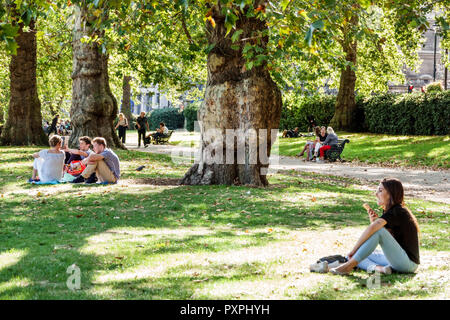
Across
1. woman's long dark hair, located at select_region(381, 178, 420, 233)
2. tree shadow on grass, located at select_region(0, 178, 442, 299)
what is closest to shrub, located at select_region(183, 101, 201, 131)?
tree shadow on grass, located at select_region(0, 178, 442, 299)

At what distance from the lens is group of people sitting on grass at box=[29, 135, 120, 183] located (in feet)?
44.2

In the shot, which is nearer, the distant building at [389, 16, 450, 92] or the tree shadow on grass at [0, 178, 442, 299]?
the tree shadow on grass at [0, 178, 442, 299]

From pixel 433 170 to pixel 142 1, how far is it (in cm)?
1265

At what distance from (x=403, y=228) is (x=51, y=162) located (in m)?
9.34

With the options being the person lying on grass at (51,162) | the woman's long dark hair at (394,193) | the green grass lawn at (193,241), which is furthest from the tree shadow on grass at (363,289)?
the person lying on grass at (51,162)

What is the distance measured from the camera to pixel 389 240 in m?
6.27

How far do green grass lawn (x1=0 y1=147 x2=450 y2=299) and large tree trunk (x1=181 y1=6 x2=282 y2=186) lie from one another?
675mm

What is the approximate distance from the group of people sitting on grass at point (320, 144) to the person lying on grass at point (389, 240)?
55.3ft

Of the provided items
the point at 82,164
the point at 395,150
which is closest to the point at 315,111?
the point at 395,150

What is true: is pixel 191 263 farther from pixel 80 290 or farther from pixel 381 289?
pixel 381 289

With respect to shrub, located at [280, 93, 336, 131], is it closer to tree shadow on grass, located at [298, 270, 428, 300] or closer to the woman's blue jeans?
the woman's blue jeans

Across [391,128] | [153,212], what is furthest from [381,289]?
[391,128]

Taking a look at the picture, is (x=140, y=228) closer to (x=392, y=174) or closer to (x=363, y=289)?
(x=363, y=289)
